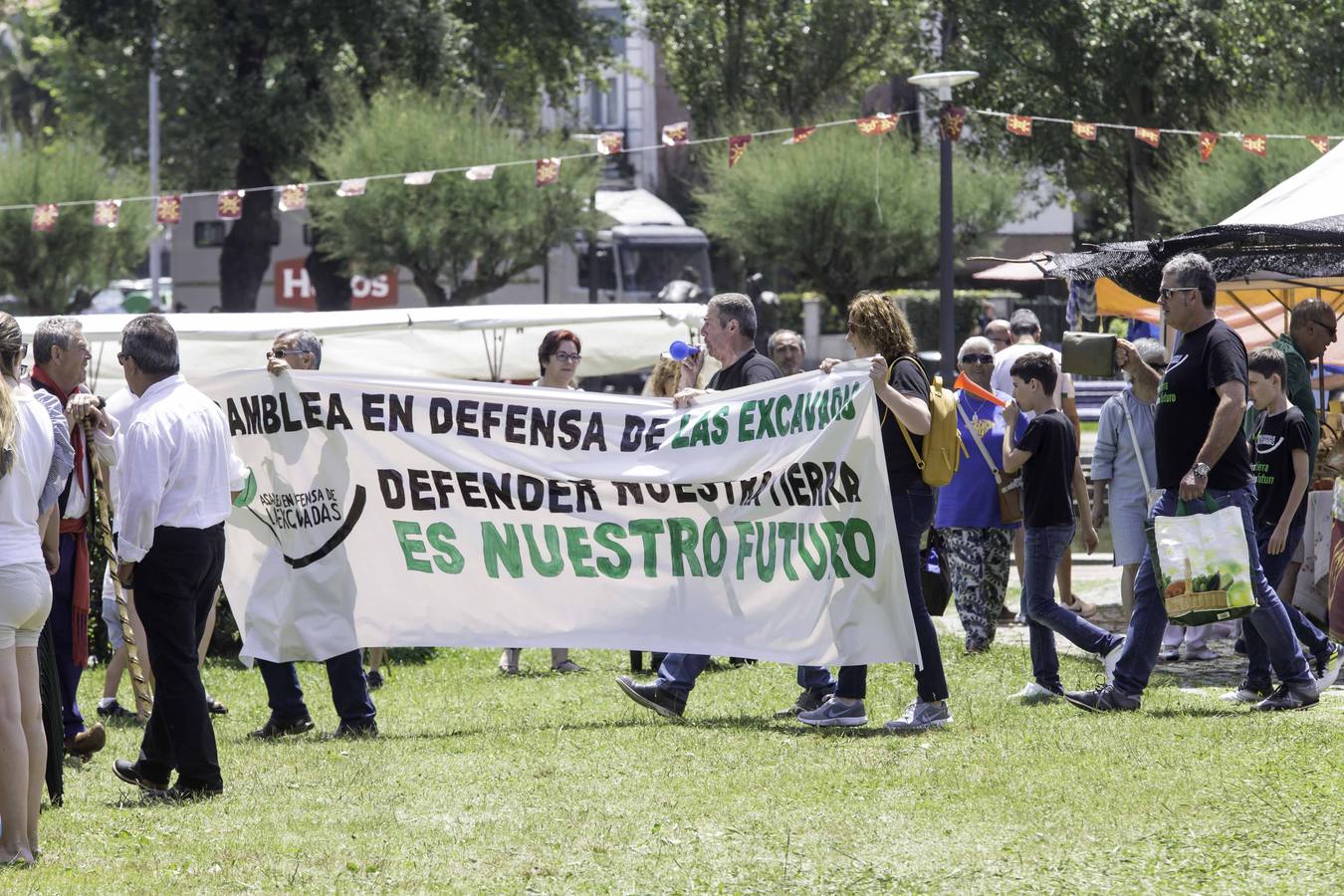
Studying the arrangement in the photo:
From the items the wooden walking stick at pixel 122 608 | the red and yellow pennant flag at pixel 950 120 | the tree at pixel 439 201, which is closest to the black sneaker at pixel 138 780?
the wooden walking stick at pixel 122 608

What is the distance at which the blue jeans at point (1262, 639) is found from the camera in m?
8.27

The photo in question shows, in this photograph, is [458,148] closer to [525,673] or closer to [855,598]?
[525,673]

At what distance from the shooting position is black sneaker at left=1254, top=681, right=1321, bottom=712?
782 centimetres

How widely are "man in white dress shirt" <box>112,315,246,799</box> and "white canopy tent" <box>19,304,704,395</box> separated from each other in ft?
29.0

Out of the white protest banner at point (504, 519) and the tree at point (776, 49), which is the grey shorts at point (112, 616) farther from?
the tree at point (776, 49)

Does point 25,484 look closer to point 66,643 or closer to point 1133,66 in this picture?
point 66,643

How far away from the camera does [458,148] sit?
109 feet

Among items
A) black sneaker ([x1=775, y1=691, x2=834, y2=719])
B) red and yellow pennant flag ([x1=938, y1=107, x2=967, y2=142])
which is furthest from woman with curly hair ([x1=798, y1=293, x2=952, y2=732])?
red and yellow pennant flag ([x1=938, y1=107, x2=967, y2=142])

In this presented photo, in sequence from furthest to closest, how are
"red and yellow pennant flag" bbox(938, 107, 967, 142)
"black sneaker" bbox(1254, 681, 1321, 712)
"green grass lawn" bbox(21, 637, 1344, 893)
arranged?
"red and yellow pennant flag" bbox(938, 107, 967, 142), "black sneaker" bbox(1254, 681, 1321, 712), "green grass lawn" bbox(21, 637, 1344, 893)

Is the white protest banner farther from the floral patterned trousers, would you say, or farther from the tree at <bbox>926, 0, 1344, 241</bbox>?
the tree at <bbox>926, 0, 1344, 241</bbox>

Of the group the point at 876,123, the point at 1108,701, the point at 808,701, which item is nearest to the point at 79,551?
the point at 808,701

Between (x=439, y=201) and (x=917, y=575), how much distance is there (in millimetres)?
26390

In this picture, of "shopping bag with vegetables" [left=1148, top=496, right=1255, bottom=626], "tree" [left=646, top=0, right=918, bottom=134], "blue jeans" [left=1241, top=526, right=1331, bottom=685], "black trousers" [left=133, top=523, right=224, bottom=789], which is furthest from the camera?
"tree" [left=646, top=0, right=918, bottom=134]

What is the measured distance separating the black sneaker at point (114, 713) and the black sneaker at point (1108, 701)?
4.56 m
